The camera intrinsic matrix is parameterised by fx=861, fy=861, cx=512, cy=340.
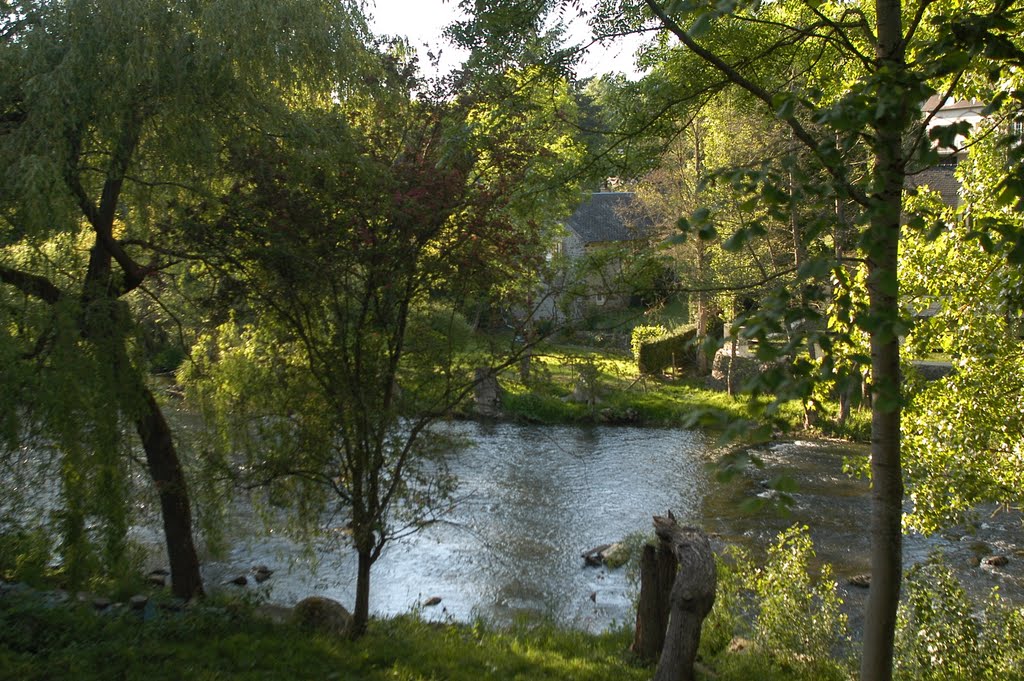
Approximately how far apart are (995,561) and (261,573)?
10.9 m

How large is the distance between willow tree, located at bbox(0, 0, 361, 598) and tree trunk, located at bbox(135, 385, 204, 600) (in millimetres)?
47

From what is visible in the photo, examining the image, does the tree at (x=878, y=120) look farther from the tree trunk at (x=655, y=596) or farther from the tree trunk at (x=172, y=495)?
the tree trunk at (x=172, y=495)

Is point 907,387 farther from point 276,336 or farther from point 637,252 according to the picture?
point 276,336

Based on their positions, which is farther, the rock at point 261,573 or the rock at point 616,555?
the rock at point 616,555

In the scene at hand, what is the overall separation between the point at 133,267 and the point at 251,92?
2228 millimetres

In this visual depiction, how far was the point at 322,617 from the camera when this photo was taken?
30.1ft

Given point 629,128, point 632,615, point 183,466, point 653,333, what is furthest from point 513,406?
point 629,128

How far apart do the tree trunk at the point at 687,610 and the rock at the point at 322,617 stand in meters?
3.44

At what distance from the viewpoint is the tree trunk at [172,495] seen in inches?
369

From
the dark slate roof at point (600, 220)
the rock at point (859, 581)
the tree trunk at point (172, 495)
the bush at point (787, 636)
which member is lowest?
the rock at point (859, 581)

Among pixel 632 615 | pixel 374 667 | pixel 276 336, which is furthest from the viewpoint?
pixel 632 615

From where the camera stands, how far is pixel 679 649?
7.46m

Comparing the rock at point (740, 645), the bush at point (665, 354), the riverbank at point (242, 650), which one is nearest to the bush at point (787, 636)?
the rock at point (740, 645)

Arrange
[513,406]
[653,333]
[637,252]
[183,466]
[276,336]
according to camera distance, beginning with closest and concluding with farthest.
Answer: [637,252]
[276,336]
[183,466]
[513,406]
[653,333]
